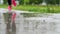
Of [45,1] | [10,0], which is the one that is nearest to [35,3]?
[45,1]

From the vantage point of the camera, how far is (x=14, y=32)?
714 cm

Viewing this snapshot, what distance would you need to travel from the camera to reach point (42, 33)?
6.98 m

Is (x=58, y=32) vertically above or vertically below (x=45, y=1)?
above

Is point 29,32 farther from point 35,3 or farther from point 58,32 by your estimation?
point 35,3

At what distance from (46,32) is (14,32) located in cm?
89

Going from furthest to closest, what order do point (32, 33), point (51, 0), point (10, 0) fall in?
point (51, 0)
point (10, 0)
point (32, 33)

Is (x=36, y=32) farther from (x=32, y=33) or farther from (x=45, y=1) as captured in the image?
(x=45, y=1)

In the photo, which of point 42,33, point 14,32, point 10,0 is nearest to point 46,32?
point 42,33

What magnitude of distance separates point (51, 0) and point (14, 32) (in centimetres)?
2330

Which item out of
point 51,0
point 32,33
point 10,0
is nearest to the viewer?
point 32,33

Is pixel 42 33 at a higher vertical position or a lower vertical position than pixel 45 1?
higher

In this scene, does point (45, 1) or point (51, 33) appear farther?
point (45, 1)

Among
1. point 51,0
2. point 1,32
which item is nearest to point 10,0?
point 1,32

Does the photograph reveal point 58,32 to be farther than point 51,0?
No
